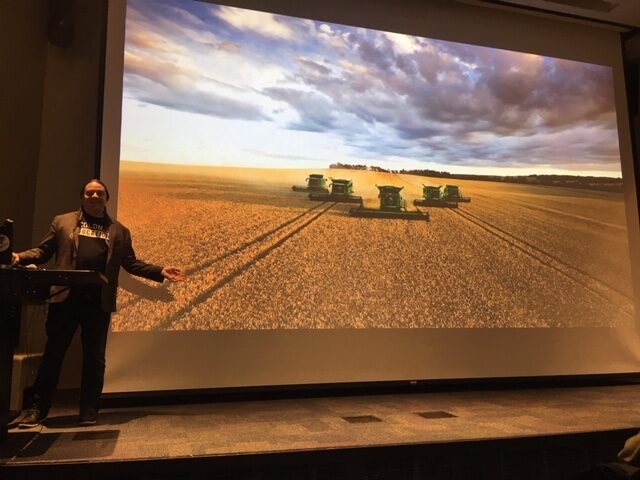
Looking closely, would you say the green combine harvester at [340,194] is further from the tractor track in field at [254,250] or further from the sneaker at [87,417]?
the sneaker at [87,417]

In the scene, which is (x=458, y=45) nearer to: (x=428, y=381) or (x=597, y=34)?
(x=597, y=34)

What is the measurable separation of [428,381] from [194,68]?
2.65 m

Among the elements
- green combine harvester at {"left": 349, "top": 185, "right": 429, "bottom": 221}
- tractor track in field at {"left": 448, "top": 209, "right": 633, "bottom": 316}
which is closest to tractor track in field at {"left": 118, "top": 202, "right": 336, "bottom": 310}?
green combine harvester at {"left": 349, "top": 185, "right": 429, "bottom": 221}

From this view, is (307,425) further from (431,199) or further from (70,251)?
(431,199)

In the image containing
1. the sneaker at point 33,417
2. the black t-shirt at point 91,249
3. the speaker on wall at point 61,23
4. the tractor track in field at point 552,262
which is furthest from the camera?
the tractor track in field at point 552,262

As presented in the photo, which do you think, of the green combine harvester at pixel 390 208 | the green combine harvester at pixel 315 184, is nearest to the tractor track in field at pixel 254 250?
the green combine harvester at pixel 315 184

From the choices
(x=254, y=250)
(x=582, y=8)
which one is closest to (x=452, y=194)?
(x=254, y=250)

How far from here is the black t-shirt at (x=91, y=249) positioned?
2307 millimetres

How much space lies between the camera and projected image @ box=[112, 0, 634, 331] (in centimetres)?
295

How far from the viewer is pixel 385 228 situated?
3.30 meters

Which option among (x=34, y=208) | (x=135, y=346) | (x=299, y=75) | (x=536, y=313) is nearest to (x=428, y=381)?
(x=536, y=313)

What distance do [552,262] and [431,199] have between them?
1.11 metres

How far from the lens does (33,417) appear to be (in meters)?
2.22

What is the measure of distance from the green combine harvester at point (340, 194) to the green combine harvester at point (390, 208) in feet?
0.29
